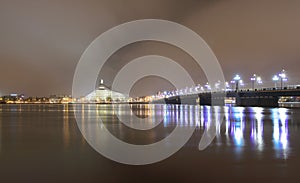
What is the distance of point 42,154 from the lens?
784 inches

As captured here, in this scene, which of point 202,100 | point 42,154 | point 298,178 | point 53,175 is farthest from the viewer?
point 202,100

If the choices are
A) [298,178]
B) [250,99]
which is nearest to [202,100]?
[250,99]

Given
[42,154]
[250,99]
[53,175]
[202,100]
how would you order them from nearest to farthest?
1. [53,175]
2. [42,154]
3. [250,99]
4. [202,100]

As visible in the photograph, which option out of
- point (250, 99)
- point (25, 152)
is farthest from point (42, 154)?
point (250, 99)

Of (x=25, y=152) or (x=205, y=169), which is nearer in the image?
(x=205, y=169)

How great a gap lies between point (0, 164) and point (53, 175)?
13.1 feet

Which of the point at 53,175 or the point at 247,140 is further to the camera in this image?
the point at 247,140

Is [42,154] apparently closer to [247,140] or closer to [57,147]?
[57,147]

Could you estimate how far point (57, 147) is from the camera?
22531mm

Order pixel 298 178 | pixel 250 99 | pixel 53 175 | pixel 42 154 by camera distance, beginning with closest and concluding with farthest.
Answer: pixel 298 178 < pixel 53 175 < pixel 42 154 < pixel 250 99

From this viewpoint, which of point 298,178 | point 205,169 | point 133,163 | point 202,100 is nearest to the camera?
point 298,178

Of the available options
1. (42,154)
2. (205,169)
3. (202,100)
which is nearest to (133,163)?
Answer: (205,169)

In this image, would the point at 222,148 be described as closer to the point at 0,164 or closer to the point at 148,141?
the point at 148,141

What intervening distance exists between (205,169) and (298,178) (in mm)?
3614
